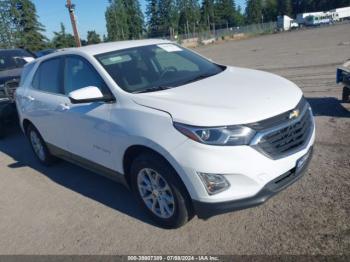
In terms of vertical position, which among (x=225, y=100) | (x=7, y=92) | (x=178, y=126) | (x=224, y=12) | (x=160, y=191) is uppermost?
(x=225, y=100)

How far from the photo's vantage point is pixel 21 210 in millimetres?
4617

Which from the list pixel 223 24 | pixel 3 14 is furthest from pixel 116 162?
pixel 223 24

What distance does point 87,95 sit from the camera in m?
3.80

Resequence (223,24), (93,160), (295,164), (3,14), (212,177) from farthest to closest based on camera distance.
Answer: (223,24) → (3,14) → (93,160) → (295,164) → (212,177)

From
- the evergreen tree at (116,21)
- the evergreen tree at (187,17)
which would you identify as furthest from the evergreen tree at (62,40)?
the evergreen tree at (187,17)

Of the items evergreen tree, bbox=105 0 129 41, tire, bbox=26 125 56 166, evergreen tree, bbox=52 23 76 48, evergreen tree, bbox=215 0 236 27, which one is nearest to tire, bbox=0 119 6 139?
tire, bbox=26 125 56 166

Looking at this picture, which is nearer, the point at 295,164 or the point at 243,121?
the point at 243,121

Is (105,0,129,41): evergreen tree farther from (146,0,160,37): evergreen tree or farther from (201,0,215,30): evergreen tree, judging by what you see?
(201,0,215,30): evergreen tree

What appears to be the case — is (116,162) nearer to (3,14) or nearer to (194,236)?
(194,236)

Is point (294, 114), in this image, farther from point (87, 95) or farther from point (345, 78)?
point (345, 78)

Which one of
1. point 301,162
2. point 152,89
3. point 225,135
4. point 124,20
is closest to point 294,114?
point 301,162

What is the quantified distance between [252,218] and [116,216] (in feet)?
4.98

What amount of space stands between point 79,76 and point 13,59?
239 inches

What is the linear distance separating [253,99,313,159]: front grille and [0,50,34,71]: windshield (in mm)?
8009
